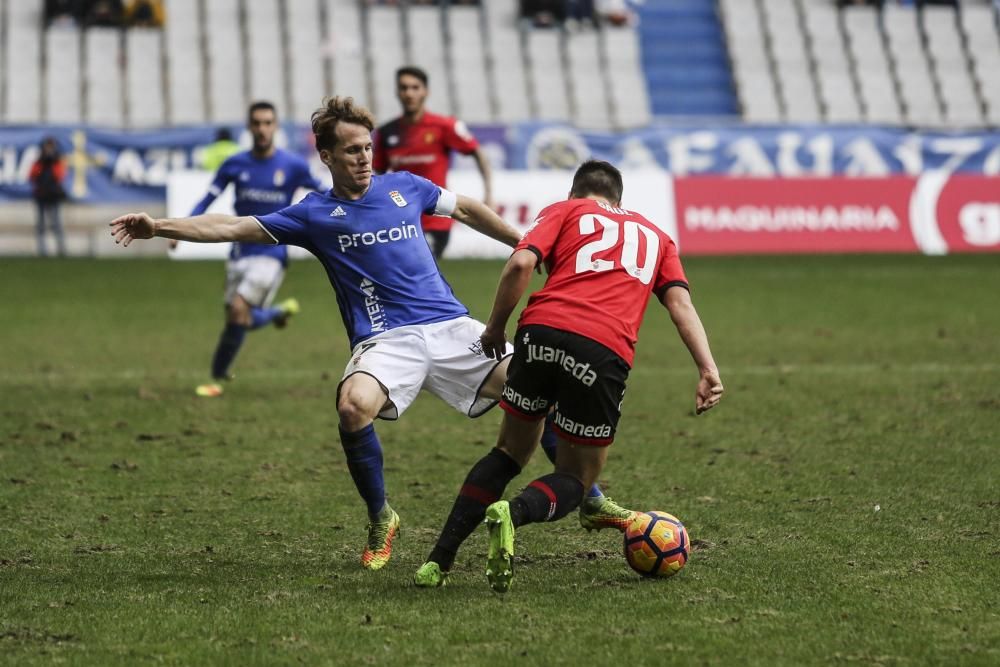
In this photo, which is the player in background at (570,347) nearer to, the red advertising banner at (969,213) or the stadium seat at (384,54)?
the red advertising banner at (969,213)

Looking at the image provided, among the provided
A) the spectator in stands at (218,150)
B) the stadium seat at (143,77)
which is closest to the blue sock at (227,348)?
the spectator in stands at (218,150)

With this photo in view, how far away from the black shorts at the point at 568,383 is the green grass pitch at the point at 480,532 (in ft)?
2.02

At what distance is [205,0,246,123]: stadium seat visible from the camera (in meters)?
29.3

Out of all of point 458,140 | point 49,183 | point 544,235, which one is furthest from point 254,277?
point 49,183

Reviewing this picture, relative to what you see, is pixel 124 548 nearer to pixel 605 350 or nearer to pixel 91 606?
pixel 91 606

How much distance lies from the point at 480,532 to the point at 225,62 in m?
25.1

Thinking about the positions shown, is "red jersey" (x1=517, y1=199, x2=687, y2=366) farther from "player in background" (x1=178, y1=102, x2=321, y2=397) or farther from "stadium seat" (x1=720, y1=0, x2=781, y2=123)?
"stadium seat" (x1=720, y1=0, x2=781, y2=123)

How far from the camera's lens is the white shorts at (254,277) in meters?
11.4

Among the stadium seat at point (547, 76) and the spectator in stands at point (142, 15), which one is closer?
the stadium seat at point (547, 76)

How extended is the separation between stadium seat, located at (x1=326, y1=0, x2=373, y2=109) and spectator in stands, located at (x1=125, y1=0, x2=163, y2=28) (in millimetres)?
3616

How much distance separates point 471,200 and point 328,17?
25.9m

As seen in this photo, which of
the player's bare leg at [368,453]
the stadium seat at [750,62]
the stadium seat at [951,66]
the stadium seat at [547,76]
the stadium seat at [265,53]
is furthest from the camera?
the stadium seat at [951,66]

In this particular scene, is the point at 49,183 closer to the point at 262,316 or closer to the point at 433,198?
the point at 262,316

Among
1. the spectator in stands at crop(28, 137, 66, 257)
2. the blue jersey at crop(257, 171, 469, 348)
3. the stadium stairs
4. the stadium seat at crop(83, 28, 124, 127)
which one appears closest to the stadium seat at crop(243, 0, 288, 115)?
the stadium seat at crop(83, 28, 124, 127)
